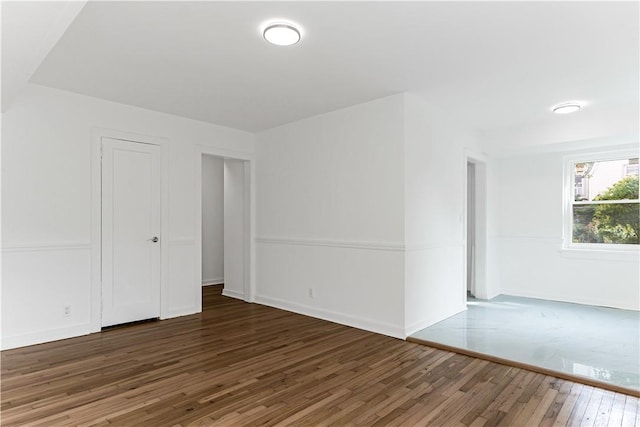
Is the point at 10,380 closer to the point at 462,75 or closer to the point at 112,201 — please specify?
the point at 112,201

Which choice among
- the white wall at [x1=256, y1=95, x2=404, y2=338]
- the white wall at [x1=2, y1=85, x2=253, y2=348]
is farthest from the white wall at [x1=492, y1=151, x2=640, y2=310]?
the white wall at [x1=2, y1=85, x2=253, y2=348]

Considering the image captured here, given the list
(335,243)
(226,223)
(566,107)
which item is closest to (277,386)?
(335,243)

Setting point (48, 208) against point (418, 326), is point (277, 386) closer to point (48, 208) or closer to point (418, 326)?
point (418, 326)

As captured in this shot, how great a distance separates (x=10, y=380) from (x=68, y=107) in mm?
2597

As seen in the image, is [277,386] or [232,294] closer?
[277,386]

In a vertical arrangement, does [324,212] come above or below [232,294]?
above

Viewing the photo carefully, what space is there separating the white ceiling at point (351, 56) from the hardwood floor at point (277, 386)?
2.48 metres

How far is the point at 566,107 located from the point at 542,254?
238 cm

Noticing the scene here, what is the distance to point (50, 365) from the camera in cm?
309

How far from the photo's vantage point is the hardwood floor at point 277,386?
2289 mm

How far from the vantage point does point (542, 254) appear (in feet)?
18.8

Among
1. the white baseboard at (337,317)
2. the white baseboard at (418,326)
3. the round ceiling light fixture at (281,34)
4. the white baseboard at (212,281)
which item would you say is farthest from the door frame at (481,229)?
the white baseboard at (212,281)

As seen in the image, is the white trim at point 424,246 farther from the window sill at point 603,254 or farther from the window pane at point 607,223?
the window pane at point 607,223

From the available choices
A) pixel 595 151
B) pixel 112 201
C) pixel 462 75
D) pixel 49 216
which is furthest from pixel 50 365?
pixel 595 151
